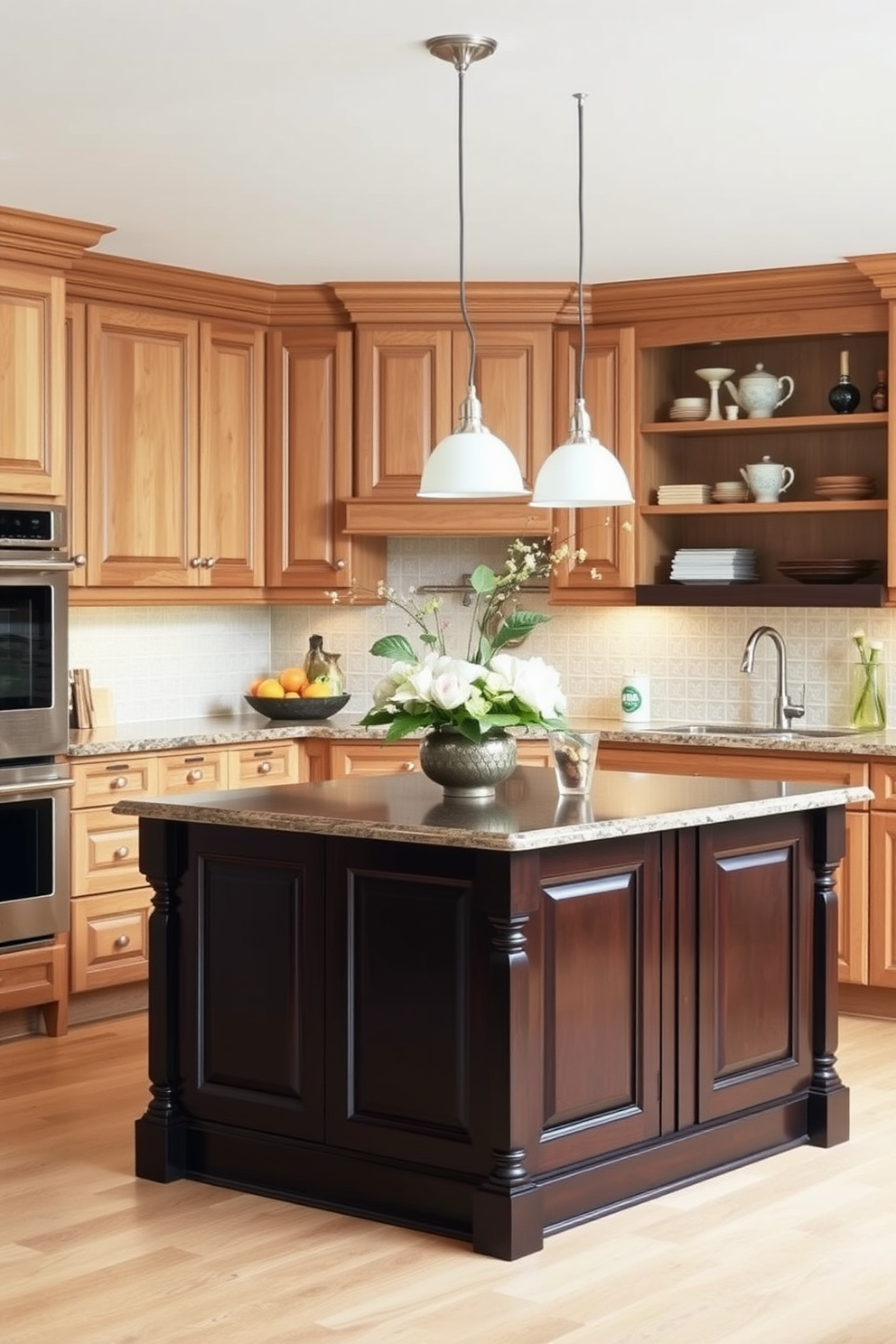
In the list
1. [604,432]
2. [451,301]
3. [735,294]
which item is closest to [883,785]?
[604,432]

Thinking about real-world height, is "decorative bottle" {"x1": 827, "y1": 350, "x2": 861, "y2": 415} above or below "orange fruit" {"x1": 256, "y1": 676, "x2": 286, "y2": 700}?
above

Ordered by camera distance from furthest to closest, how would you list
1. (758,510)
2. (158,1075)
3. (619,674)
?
(619,674), (758,510), (158,1075)

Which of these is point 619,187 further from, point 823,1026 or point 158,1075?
point 158,1075

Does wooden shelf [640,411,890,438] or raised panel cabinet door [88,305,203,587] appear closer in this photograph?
raised panel cabinet door [88,305,203,587]

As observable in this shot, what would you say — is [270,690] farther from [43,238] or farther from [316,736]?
[43,238]

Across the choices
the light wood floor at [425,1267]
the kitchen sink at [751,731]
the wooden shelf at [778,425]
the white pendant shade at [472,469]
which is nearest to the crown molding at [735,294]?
the wooden shelf at [778,425]

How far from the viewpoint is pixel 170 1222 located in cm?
373

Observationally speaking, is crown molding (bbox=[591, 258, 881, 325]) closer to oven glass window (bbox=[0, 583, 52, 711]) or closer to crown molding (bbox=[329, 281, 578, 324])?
crown molding (bbox=[329, 281, 578, 324])

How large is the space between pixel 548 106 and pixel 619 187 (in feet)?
2.63

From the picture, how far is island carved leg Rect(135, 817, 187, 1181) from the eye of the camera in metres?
4.04

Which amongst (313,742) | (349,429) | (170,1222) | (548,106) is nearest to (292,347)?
(349,429)

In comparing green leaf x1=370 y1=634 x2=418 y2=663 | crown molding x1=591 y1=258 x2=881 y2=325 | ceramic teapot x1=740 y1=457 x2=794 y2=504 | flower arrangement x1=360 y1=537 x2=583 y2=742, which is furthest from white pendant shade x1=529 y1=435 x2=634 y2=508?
ceramic teapot x1=740 y1=457 x2=794 y2=504

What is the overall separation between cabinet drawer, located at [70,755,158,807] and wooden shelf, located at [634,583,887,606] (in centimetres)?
187

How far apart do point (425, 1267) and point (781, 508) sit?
3.44 m
